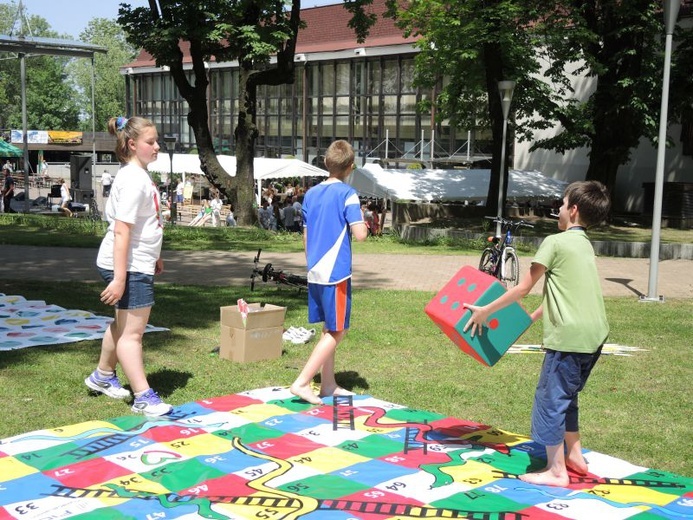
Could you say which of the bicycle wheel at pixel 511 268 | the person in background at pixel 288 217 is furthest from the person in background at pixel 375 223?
the bicycle wheel at pixel 511 268

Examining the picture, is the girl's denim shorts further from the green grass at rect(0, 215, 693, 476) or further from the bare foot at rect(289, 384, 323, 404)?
the bare foot at rect(289, 384, 323, 404)

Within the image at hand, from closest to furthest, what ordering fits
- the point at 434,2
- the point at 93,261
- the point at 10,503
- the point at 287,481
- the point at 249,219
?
the point at 10,503, the point at 287,481, the point at 93,261, the point at 434,2, the point at 249,219

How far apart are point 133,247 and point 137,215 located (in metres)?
0.22

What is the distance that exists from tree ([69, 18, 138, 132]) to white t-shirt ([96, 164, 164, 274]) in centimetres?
9044

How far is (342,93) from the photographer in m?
52.8

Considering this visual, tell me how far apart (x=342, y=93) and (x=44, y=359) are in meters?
46.9

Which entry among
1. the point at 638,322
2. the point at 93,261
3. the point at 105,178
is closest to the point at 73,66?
the point at 105,178

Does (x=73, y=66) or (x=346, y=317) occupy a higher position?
(x=73, y=66)

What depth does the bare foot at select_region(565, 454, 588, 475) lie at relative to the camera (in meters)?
4.73

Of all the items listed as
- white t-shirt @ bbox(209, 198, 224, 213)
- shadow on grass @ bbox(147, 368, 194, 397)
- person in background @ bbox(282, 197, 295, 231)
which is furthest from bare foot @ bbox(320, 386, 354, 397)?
white t-shirt @ bbox(209, 198, 224, 213)

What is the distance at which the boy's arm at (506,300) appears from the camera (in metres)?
4.63

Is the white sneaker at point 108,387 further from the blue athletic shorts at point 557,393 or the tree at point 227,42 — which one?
the tree at point 227,42

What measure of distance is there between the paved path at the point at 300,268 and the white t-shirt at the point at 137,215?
7274mm

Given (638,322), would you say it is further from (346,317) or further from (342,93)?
(342,93)
